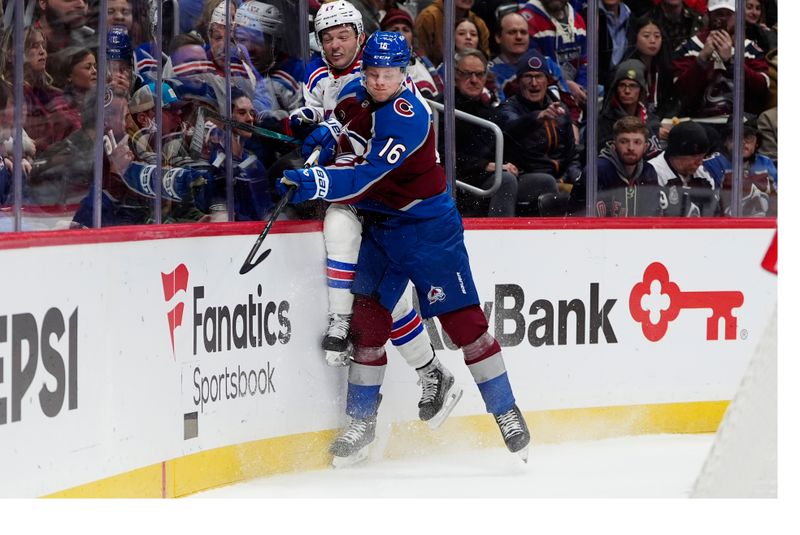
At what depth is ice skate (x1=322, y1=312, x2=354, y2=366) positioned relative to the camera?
16.7 ft

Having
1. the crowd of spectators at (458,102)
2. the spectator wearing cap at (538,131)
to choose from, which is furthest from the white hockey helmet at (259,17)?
the spectator wearing cap at (538,131)

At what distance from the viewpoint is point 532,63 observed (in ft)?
19.1

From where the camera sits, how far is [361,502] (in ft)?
14.4

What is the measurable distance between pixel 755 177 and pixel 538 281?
4.05 feet

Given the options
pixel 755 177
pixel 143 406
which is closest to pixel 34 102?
pixel 143 406

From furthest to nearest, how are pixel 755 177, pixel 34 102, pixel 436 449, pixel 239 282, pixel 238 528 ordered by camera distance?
pixel 755 177 < pixel 436 449 < pixel 239 282 < pixel 34 102 < pixel 238 528

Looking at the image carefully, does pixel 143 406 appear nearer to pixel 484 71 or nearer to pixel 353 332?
pixel 353 332

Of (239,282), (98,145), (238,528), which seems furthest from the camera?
(239,282)

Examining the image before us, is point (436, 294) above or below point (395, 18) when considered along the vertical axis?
below

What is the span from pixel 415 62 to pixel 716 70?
4.89 ft

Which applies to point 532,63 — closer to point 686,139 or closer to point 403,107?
point 686,139

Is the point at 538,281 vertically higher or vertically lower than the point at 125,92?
lower

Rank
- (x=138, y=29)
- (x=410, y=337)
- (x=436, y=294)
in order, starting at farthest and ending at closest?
1. (x=410, y=337)
2. (x=436, y=294)
3. (x=138, y=29)

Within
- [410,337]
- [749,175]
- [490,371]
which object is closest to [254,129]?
[410,337]
